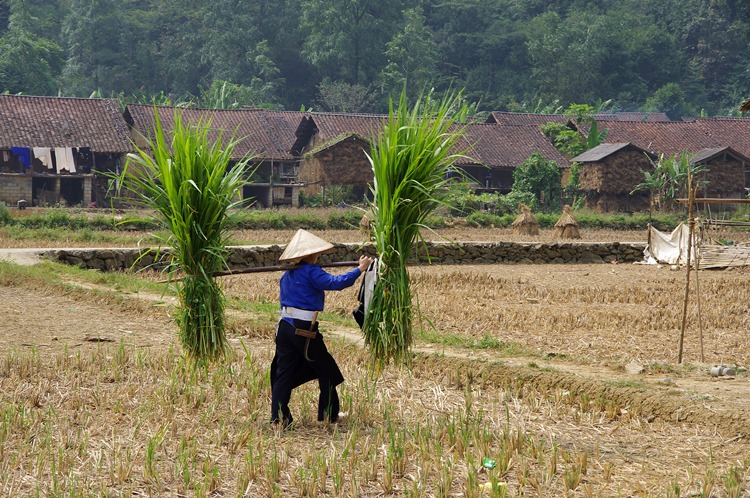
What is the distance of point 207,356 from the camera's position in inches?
232

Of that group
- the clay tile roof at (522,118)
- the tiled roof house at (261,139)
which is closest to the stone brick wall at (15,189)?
the tiled roof house at (261,139)

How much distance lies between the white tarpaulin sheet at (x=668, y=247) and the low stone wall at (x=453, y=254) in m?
0.66

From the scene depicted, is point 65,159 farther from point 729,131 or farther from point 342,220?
point 729,131

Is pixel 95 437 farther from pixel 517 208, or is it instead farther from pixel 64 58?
pixel 64 58

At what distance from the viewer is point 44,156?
89.4 ft

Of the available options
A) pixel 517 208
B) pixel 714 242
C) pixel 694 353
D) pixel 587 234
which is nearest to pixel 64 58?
pixel 517 208

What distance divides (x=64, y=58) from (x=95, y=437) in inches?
1732

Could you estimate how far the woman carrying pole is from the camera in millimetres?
5148

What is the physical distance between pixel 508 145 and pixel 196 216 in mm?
27733

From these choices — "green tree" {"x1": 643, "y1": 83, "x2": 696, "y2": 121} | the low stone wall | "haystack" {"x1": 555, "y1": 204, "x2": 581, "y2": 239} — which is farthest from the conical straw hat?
"green tree" {"x1": 643, "y1": 83, "x2": 696, "y2": 121}

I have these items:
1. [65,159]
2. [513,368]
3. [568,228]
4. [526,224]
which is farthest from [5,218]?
[513,368]

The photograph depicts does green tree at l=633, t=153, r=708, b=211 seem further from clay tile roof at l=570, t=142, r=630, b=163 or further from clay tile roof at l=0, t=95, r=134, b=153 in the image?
clay tile roof at l=0, t=95, r=134, b=153

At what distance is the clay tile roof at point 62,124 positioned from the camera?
27.6m

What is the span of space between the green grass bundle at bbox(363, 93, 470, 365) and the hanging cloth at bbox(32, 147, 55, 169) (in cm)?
2342
